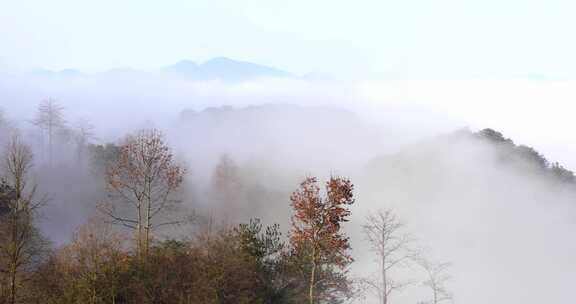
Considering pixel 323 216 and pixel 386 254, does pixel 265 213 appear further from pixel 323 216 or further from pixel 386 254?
pixel 323 216

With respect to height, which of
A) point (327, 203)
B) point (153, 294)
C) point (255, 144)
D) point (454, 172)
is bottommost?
point (153, 294)

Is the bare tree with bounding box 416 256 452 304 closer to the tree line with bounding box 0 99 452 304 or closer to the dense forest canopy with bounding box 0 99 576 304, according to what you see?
the dense forest canopy with bounding box 0 99 576 304

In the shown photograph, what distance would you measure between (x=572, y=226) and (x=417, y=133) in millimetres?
56450

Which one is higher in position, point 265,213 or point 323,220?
point 265,213

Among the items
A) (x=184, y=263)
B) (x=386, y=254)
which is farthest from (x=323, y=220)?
(x=386, y=254)

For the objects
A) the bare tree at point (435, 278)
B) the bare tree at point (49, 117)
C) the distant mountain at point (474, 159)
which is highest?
the bare tree at point (49, 117)

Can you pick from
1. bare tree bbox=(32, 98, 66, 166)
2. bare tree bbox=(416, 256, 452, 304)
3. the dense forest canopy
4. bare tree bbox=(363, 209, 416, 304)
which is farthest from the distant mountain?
bare tree bbox=(32, 98, 66, 166)

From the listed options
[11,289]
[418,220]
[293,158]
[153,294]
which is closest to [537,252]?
[418,220]

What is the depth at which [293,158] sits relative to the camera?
98750 millimetres

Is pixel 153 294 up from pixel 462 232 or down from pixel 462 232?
down

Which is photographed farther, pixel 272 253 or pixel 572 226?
pixel 572 226

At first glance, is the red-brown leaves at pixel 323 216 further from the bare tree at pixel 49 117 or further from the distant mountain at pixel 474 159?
the bare tree at pixel 49 117

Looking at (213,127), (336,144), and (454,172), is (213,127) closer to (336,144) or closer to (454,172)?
(336,144)

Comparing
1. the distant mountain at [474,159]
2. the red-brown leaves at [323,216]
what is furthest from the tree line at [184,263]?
the distant mountain at [474,159]
